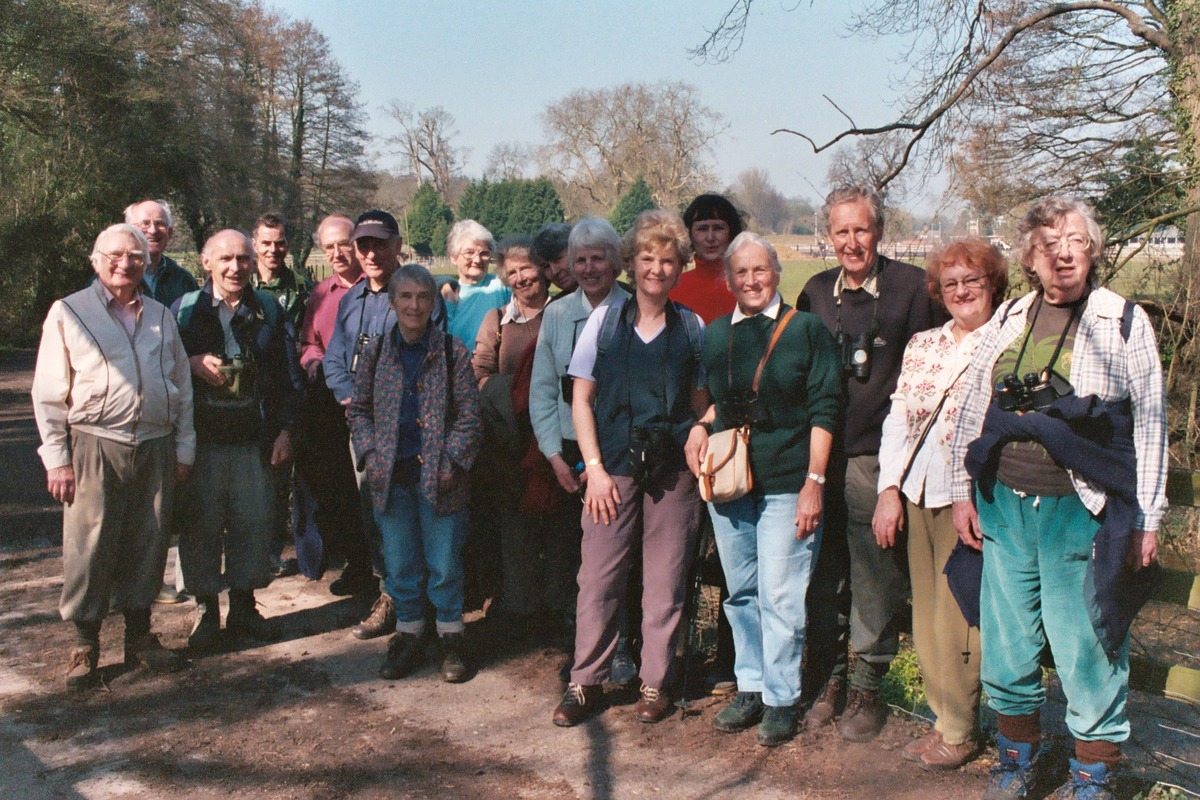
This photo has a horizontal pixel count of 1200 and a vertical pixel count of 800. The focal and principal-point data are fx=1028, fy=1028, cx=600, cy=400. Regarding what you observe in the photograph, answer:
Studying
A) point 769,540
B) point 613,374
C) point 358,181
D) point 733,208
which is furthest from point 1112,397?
point 358,181

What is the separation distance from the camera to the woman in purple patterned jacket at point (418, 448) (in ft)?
15.4

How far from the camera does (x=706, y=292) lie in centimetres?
499

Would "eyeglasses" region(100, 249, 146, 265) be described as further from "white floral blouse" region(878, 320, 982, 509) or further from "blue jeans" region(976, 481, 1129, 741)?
"blue jeans" region(976, 481, 1129, 741)

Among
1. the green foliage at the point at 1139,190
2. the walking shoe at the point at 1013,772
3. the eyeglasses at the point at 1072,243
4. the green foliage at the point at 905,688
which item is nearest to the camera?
the eyeglasses at the point at 1072,243

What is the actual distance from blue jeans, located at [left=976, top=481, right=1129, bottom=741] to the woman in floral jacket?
235 mm

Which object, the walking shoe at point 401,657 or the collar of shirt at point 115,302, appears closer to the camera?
the collar of shirt at point 115,302

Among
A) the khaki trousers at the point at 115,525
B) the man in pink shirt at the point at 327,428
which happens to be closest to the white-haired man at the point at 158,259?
the man in pink shirt at the point at 327,428

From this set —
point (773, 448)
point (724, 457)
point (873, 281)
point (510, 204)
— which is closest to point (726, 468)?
point (724, 457)

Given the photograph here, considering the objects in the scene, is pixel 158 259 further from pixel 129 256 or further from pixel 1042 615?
pixel 1042 615

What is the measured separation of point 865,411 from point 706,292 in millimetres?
1217

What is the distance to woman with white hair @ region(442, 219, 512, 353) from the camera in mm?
5824

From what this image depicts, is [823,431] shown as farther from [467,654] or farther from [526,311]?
[467,654]

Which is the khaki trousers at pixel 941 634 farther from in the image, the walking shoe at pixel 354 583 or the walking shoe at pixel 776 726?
the walking shoe at pixel 354 583

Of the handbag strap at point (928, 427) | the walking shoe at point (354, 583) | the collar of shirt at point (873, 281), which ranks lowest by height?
the walking shoe at point (354, 583)
